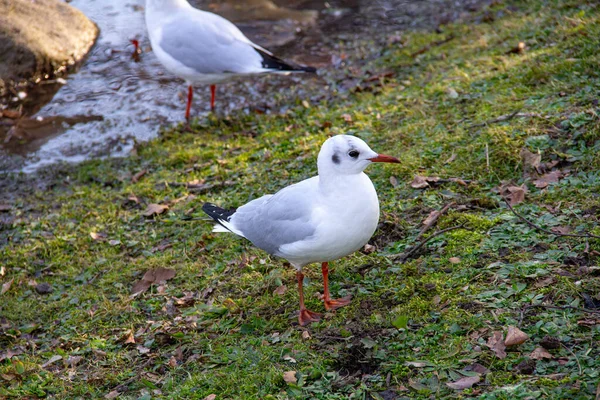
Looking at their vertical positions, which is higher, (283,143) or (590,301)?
(590,301)

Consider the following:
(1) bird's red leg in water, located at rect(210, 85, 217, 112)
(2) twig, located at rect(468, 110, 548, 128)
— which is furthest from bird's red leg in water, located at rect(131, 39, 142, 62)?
(2) twig, located at rect(468, 110, 548, 128)

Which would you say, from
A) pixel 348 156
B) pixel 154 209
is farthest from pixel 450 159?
pixel 154 209

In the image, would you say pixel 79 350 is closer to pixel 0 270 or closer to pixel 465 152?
pixel 0 270

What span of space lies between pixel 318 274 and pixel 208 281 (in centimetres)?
79

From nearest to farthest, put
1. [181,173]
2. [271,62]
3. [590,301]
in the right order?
[590,301], [181,173], [271,62]

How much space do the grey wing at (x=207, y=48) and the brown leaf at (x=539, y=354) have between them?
187 inches

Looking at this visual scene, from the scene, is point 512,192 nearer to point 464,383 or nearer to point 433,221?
point 433,221

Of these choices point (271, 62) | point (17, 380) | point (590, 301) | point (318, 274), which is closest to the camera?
point (590, 301)

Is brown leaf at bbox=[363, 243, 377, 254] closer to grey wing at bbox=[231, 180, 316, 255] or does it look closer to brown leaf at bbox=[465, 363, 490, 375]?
grey wing at bbox=[231, 180, 316, 255]

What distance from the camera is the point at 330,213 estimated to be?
12.3 feet

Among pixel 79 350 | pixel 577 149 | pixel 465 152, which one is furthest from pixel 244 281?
pixel 577 149

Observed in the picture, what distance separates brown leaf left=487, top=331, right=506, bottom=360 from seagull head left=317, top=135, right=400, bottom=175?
1073 mm

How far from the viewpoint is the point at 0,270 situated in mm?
5215

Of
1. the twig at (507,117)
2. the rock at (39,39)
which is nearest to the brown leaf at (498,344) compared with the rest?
the twig at (507,117)
